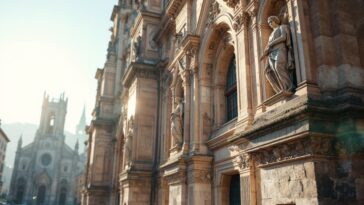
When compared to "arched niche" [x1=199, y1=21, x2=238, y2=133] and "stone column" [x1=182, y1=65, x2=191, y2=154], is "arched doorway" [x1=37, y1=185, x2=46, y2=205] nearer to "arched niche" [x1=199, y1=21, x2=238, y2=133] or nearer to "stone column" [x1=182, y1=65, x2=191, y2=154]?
"stone column" [x1=182, y1=65, x2=191, y2=154]

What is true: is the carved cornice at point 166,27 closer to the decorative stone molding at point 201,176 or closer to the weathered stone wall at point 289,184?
the decorative stone molding at point 201,176

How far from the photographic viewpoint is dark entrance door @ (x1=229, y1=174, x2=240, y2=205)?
1238cm

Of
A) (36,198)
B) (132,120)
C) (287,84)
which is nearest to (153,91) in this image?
(132,120)

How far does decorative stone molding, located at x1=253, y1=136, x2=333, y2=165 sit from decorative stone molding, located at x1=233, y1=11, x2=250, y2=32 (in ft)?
15.2

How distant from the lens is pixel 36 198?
303 ft

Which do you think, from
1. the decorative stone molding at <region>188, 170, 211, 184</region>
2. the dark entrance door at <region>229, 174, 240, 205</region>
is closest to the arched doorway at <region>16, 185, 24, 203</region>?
the decorative stone molding at <region>188, 170, 211, 184</region>

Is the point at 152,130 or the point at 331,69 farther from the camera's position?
the point at 152,130

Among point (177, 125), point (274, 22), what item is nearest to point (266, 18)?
point (274, 22)

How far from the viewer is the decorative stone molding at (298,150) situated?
7332 millimetres

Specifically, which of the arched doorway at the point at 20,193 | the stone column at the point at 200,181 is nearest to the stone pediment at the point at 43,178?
the arched doorway at the point at 20,193

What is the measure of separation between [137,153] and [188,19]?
295 inches

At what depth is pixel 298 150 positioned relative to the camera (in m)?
7.74

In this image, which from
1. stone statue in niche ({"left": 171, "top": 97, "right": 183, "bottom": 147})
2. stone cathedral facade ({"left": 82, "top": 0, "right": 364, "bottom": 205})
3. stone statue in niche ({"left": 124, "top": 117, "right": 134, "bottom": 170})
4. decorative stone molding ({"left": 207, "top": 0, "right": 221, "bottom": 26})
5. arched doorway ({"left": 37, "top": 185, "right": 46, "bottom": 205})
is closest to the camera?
stone cathedral facade ({"left": 82, "top": 0, "right": 364, "bottom": 205})

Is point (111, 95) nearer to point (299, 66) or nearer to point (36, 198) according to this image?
point (299, 66)
